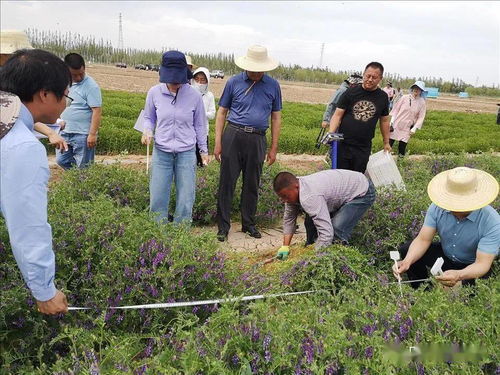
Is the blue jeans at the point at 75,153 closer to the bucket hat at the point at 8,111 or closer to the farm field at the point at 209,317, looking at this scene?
the farm field at the point at 209,317

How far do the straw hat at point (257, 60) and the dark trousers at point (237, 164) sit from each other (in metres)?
0.63

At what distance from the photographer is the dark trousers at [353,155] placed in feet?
17.6

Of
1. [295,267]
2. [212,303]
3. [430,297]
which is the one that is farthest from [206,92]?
[430,297]

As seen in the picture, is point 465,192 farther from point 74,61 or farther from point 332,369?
point 74,61

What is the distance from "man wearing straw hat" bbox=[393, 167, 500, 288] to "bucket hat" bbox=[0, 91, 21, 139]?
2.53m

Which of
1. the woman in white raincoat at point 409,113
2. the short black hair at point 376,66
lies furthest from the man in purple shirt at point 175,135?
the woman in white raincoat at point 409,113

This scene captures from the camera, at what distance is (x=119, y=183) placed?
528 centimetres

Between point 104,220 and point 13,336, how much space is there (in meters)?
0.83

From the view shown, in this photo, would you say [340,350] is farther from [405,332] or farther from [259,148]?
[259,148]

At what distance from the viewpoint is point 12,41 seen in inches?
109

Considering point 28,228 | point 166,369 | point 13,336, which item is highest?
point 28,228

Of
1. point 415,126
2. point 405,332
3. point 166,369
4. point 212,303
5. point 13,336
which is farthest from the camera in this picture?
point 415,126

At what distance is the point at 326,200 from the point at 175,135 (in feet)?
4.75

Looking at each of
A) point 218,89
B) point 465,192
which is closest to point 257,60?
point 465,192
